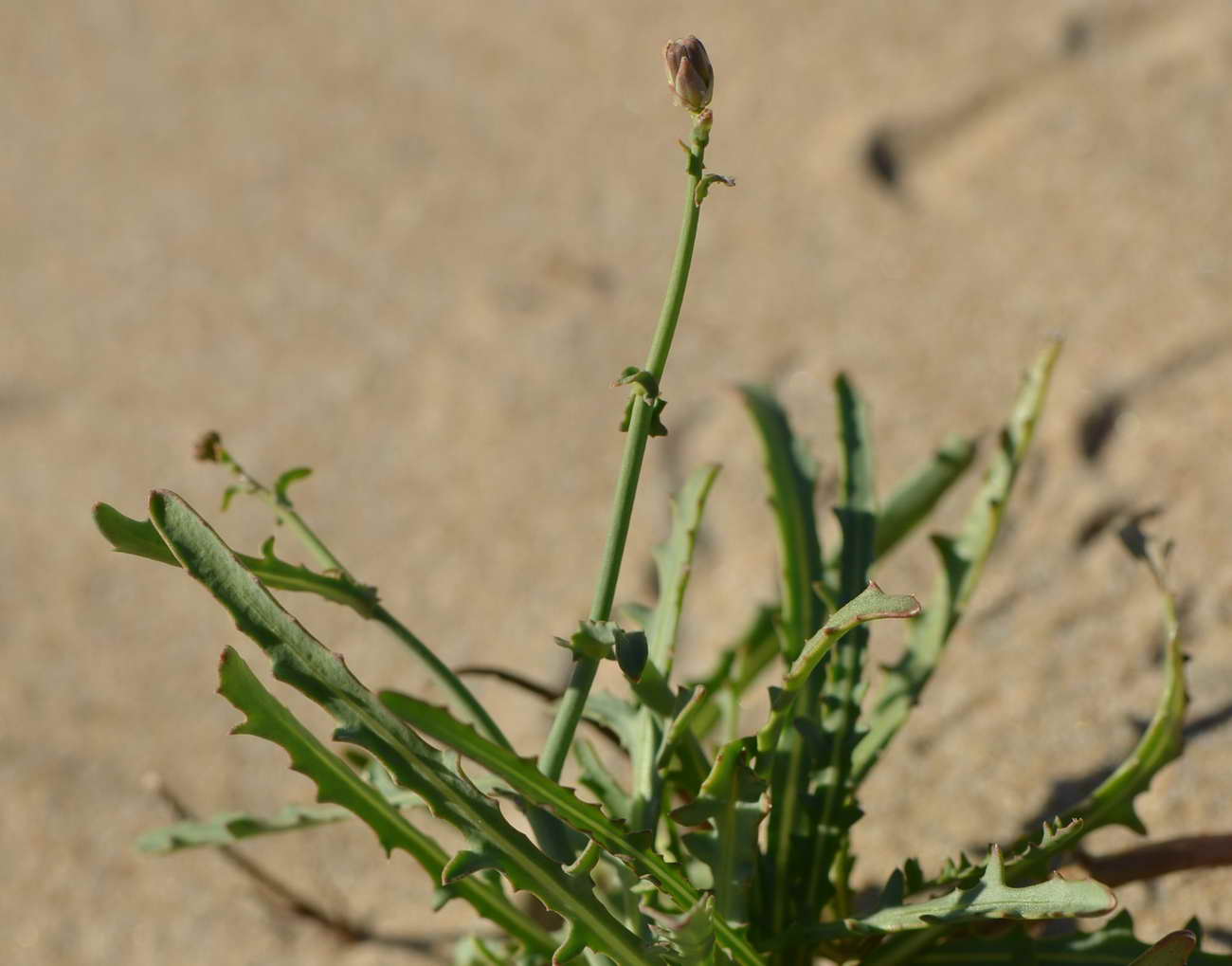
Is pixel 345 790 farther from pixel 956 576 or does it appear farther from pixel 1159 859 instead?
pixel 1159 859

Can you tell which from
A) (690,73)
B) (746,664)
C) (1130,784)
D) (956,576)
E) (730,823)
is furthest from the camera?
(746,664)

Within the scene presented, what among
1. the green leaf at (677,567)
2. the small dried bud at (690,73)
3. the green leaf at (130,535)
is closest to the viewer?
the small dried bud at (690,73)

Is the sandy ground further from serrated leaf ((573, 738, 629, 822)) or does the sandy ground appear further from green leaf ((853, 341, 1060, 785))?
serrated leaf ((573, 738, 629, 822))

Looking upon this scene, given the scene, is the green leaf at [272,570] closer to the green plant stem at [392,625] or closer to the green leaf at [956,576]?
the green plant stem at [392,625]

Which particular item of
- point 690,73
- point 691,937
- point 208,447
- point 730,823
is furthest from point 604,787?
point 690,73

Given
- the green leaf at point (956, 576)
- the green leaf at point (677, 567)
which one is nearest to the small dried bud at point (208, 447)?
the green leaf at point (677, 567)

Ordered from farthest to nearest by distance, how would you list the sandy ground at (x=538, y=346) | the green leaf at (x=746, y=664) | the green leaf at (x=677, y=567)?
the sandy ground at (x=538, y=346)
the green leaf at (x=746, y=664)
the green leaf at (x=677, y=567)
